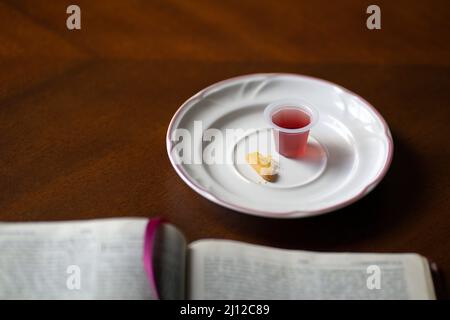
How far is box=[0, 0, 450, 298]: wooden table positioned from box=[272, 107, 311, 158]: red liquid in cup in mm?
127

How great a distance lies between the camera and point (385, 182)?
2.60 feet

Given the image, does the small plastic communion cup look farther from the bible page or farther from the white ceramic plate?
the bible page

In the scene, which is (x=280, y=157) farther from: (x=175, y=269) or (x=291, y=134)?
(x=175, y=269)

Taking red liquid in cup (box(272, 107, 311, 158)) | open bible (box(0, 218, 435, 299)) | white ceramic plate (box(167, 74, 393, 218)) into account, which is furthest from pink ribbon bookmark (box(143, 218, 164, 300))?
red liquid in cup (box(272, 107, 311, 158))

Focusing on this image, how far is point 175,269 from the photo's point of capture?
64cm

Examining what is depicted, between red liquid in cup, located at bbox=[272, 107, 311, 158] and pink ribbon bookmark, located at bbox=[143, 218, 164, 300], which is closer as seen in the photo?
pink ribbon bookmark, located at bbox=[143, 218, 164, 300]

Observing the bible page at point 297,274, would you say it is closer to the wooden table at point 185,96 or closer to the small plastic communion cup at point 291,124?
the wooden table at point 185,96

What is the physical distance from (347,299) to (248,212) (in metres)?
0.17

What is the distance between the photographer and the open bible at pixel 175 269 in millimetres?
631

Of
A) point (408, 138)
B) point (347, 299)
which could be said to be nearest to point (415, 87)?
point (408, 138)

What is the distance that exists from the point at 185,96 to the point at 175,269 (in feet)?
1.27

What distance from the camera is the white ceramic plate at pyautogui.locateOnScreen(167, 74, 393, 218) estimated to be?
75 cm

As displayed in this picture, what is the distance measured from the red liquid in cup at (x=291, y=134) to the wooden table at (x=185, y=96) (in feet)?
0.42

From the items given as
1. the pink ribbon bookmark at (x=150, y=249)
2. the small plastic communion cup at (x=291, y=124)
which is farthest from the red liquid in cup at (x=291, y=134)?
the pink ribbon bookmark at (x=150, y=249)
